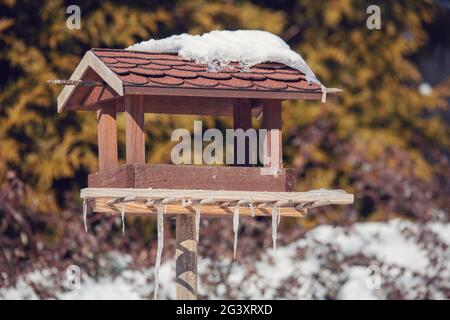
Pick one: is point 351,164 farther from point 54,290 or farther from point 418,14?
point 54,290

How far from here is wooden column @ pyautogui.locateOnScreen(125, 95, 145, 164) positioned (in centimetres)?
454

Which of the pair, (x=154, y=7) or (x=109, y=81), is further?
(x=154, y=7)

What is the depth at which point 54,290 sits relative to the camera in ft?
23.2

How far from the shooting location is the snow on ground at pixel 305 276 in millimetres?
7238

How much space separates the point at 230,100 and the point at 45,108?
3.78 m

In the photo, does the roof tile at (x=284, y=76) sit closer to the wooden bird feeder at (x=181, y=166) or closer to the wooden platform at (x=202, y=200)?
the wooden bird feeder at (x=181, y=166)

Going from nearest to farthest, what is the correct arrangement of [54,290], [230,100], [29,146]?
1. [230,100]
2. [54,290]
3. [29,146]

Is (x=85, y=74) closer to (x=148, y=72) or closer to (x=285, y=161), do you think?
(x=148, y=72)
